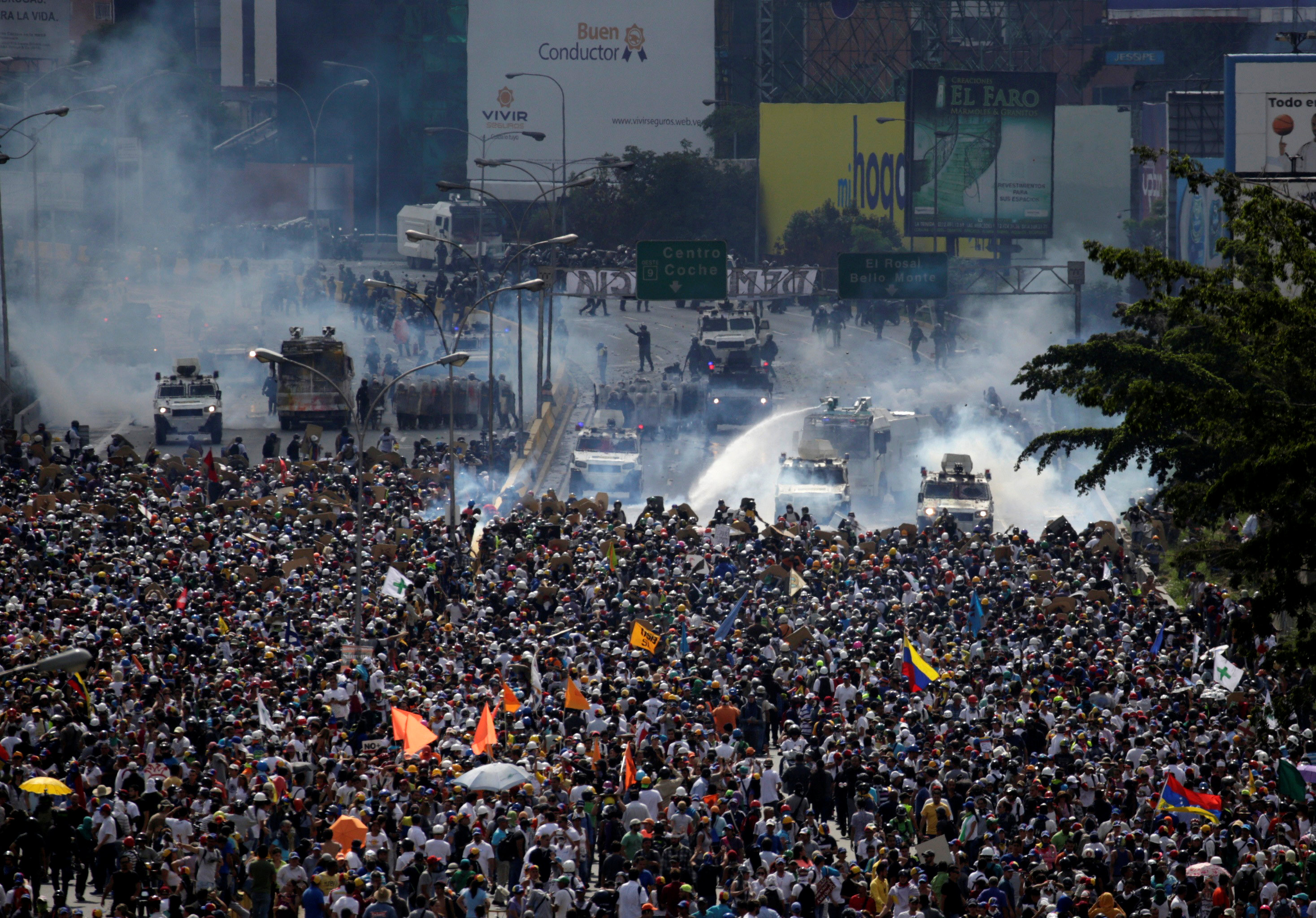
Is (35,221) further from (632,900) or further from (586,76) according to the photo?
(632,900)

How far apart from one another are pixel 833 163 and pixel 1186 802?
2705 inches

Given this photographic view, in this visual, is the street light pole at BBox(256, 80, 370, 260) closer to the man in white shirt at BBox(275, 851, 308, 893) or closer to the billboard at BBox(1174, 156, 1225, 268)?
the billboard at BBox(1174, 156, 1225, 268)

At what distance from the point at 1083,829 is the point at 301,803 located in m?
6.97

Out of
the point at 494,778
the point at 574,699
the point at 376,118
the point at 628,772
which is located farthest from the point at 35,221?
the point at 494,778

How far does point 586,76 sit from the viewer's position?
9488cm

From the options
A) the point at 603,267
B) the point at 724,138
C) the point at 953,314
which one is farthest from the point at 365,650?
the point at 724,138

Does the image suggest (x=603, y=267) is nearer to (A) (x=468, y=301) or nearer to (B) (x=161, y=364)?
(A) (x=468, y=301)

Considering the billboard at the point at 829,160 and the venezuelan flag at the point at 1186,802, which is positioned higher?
the billboard at the point at 829,160

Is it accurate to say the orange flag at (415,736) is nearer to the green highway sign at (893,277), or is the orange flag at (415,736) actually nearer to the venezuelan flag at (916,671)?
the venezuelan flag at (916,671)

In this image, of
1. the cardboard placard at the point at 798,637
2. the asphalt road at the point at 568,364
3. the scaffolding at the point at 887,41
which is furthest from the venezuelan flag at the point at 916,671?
the scaffolding at the point at 887,41

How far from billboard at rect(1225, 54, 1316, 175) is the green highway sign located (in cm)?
944

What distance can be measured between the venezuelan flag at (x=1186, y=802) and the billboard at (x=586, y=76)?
77.8 meters

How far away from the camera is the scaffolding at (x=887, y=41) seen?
305 feet

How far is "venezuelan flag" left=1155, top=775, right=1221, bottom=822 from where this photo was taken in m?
16.9
